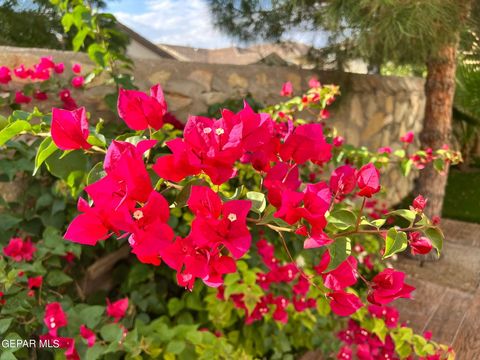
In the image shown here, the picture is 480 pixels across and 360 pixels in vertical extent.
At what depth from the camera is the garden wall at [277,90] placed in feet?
5.97

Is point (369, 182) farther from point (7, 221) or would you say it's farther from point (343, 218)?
point (7, 221)

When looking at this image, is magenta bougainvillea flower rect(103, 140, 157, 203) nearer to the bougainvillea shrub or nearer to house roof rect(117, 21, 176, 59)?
the bougainvillea shrub

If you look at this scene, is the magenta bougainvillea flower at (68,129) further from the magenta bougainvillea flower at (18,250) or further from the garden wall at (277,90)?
the garden wall at (277,90)

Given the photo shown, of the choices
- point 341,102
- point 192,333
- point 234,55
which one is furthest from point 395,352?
point 234,55

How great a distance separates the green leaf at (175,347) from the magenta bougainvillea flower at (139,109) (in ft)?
2.50

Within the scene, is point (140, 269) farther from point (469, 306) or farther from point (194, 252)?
point (469, 306)

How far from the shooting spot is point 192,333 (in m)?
1.14

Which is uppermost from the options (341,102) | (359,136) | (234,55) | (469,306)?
(234,55)

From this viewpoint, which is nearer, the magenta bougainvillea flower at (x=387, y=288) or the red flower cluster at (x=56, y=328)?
the magenta bougainvillea flower at (x=387, y=288)

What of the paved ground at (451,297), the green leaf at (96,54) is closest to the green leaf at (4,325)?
the green leaf at (96,54)

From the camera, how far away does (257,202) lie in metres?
0.44

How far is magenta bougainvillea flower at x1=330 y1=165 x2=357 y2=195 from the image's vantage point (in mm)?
444

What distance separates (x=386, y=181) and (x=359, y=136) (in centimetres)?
61

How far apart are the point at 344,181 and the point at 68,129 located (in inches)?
10.5
